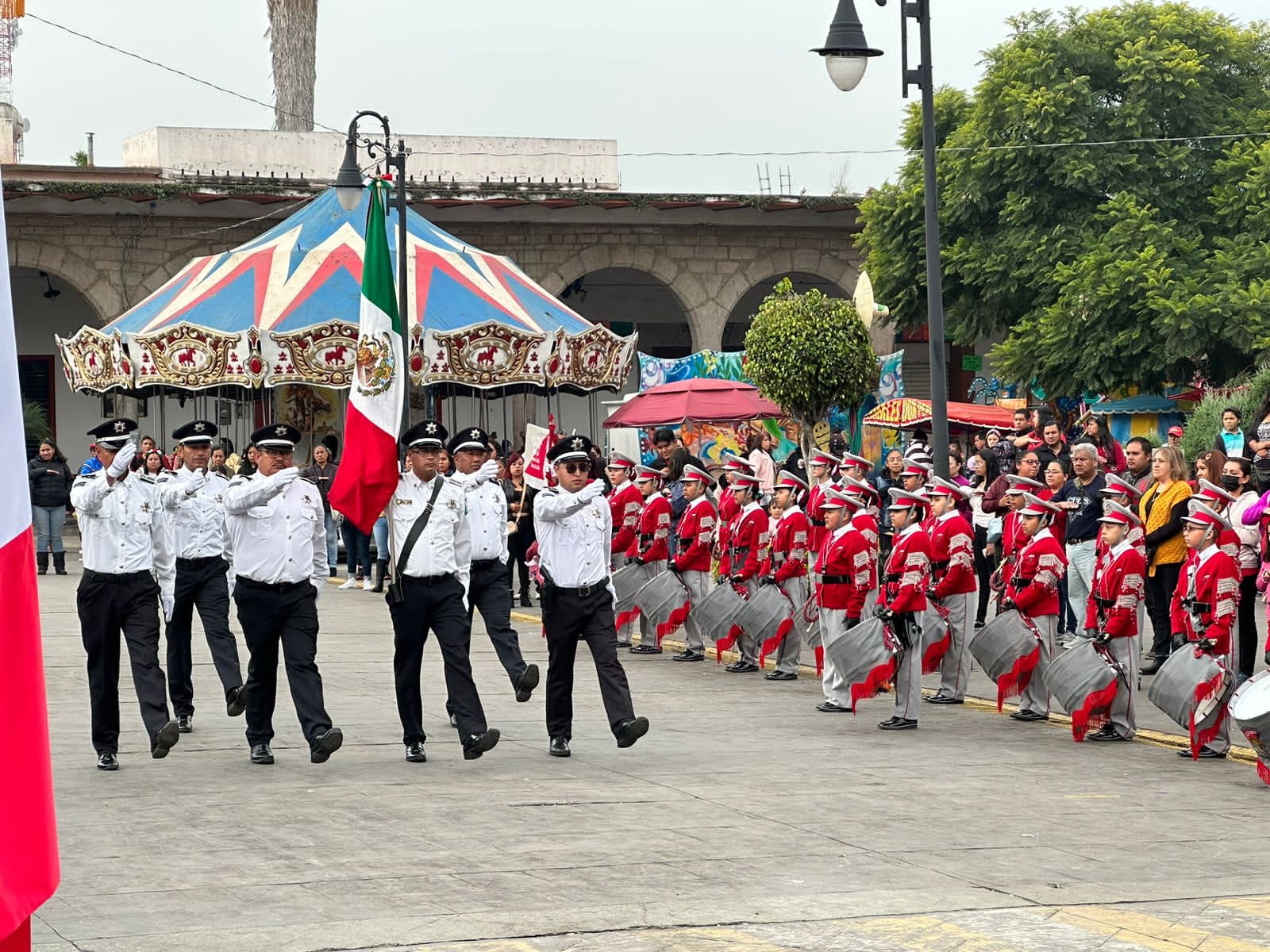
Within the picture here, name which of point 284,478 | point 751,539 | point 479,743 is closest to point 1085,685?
point 479,743

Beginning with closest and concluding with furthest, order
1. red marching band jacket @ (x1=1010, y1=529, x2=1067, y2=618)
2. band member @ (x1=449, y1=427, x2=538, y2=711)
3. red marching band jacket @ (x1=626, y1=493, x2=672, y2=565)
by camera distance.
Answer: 1. red marching band jacket @ (x1=1010, y1=529, x2=1067, y2=618)
2. band member @ (x1=449, y1=427, x2=538, y2=711)
3. red marching band jacket @ (x1=626, y1=493, x2=672, y2=565)

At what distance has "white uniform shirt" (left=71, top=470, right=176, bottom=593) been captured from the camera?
1081 cm

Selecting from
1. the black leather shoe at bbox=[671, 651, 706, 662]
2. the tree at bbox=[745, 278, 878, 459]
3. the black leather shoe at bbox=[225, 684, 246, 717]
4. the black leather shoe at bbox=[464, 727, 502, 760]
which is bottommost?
the black leather shoe at bbox=[671, 651, 706, 662]

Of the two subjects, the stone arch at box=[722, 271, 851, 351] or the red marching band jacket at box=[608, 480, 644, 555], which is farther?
the stone arch at box=[722, 271, 851, 351]

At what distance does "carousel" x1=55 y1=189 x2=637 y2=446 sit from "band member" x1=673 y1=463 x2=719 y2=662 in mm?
9688

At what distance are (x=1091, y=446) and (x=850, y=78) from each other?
11.4 ft

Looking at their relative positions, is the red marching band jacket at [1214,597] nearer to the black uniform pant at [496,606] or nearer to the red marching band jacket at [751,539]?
the black uniform pant at [496,606]

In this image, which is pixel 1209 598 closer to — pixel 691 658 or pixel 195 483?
pixel 195 483

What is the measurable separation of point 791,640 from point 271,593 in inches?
217

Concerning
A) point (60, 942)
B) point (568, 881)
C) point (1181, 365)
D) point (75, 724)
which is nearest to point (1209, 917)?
point (568, 881)

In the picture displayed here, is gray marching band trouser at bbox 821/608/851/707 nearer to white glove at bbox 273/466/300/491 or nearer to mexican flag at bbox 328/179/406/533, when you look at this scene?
mexican flag at bbox 328/179/406/533

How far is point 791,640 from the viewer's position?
15.1 metres

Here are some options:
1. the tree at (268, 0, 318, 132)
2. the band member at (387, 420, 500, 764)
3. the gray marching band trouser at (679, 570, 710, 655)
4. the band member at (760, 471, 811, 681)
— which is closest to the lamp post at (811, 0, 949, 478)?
the band member at (760, 471, 811, 681)

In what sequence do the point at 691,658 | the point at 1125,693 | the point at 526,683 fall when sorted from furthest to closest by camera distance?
the point at 691,658, the point at 526,683, the point at 1125,693
